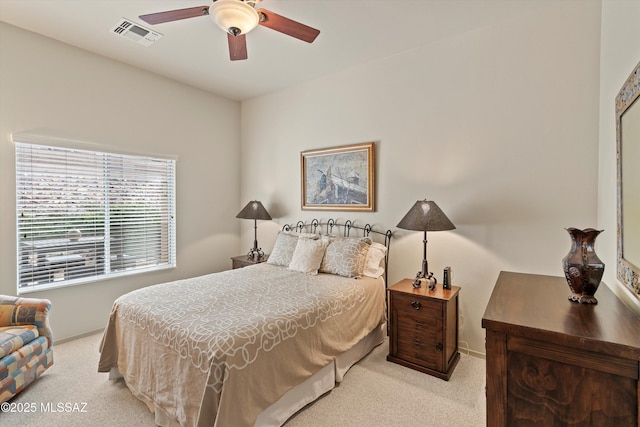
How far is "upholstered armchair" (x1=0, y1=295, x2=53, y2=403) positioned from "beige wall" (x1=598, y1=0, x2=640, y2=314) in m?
3.62

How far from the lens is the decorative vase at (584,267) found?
138 cm

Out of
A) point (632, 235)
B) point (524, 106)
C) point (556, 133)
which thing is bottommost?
point (632, 235)

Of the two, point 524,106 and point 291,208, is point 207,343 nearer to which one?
point 291,208

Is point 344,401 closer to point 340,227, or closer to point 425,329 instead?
point 425,329

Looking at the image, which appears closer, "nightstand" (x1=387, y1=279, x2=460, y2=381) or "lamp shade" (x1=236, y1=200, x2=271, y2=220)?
"nightstand" (x1=387, y1=279, x2=460, y2=381)

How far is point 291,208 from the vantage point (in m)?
4.18

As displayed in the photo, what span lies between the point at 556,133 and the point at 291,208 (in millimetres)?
2981

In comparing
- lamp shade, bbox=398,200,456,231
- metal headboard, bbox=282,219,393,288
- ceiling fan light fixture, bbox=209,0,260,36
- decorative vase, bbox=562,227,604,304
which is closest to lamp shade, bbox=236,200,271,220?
metal headboard, bbox=282,219,393,288

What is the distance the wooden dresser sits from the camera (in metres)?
1.00

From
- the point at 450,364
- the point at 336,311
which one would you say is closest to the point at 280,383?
the point at 336,311

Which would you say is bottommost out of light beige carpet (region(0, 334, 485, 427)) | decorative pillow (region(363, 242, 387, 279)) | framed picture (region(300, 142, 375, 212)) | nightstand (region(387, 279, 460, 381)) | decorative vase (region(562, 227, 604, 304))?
light beige carpet (region(0, 334, 485, 427))

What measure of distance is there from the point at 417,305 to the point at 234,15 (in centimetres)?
253

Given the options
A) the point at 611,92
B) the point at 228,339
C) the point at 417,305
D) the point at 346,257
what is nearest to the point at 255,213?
the point at 346,257

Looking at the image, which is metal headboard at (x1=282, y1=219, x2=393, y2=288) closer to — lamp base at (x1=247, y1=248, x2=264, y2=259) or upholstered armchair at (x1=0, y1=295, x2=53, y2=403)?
lamp base at (x1=247, y1=248, x2=264, y2=259)
